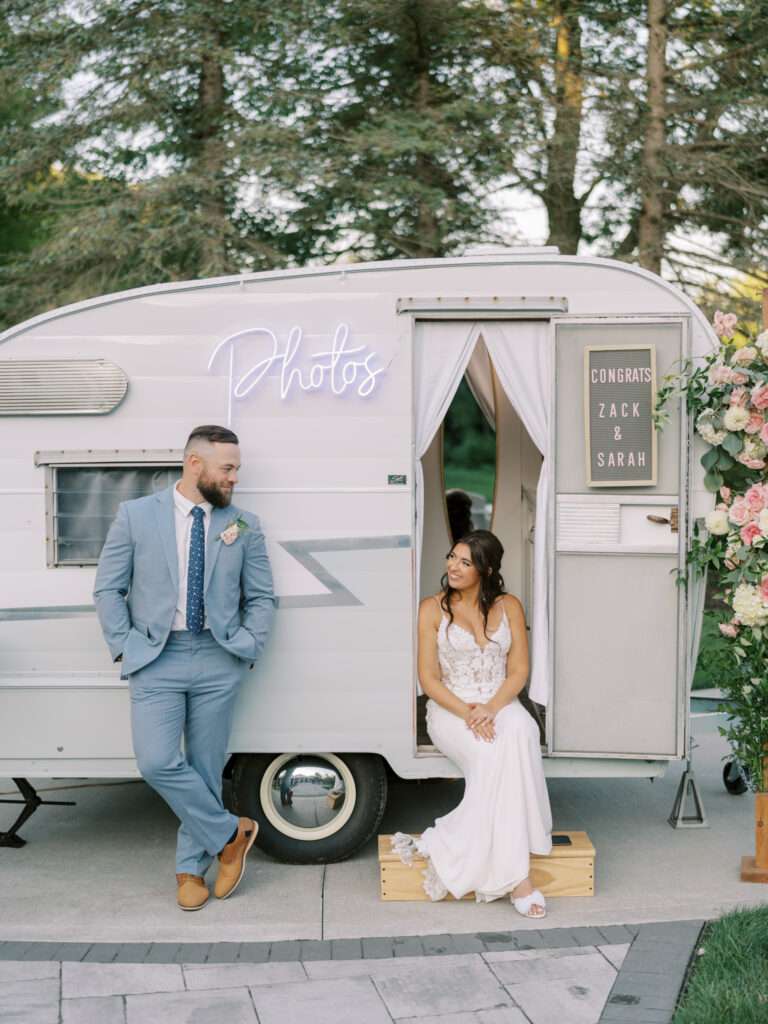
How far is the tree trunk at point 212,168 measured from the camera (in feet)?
34.5

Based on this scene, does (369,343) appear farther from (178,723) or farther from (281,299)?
(178,723)

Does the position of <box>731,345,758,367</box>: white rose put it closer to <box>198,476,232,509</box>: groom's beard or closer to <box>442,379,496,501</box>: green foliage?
<box>198,476,232,509</box>: groom's beard

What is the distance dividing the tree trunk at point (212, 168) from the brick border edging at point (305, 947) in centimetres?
699

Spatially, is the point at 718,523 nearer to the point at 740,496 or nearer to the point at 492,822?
the point at 740,496

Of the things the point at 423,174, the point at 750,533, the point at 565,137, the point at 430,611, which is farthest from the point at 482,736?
the point at 565,137

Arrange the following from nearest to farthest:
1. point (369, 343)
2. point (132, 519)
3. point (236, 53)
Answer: point (132, 519)
point (369, 343)
point (236, 53)

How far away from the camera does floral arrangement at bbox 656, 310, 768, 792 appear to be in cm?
504

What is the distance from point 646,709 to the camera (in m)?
5.28

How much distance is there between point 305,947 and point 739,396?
286cm

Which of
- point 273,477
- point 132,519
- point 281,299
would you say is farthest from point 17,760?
point 281,299

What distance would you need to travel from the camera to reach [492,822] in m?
4.92

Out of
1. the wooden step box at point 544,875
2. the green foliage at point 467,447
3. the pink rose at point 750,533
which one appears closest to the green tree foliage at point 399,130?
the pink rose at point 750,533

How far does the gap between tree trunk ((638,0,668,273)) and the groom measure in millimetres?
6868

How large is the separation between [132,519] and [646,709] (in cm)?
240
